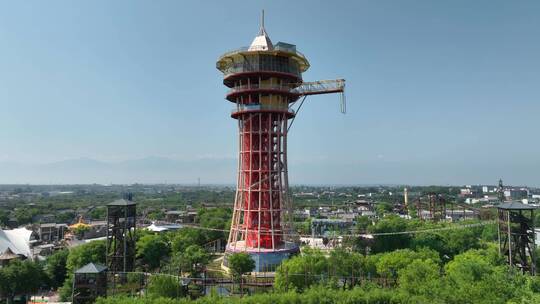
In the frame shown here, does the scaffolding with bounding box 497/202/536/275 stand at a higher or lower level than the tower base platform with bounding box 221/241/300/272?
higher

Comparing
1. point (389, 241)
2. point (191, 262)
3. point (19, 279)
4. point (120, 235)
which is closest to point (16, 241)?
point (19, 279)

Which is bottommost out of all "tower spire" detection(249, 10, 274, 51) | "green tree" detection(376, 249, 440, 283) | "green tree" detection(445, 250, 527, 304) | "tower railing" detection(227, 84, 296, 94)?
"green tree" detection(376, 249, 440, 283)

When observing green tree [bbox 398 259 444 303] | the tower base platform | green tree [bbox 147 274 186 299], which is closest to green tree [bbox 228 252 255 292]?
the tower base platform

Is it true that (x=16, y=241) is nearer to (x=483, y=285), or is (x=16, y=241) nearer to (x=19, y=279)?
(x=19, y=279)

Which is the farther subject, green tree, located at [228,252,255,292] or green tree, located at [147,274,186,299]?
green tree, located at [228,252,255,292]

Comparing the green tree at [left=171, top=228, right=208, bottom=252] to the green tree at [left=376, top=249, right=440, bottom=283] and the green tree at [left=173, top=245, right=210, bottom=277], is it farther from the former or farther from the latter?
the green tree at [left=376, top=249, right=440, bottom=283]

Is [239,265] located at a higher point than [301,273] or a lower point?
lower

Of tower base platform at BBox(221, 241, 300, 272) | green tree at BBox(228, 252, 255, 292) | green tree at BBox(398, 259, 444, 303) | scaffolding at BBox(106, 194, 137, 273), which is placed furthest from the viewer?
tower base platform at BBox(221, 241, 300, 272)

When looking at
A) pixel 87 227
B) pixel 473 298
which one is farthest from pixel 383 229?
pixel 87 227
